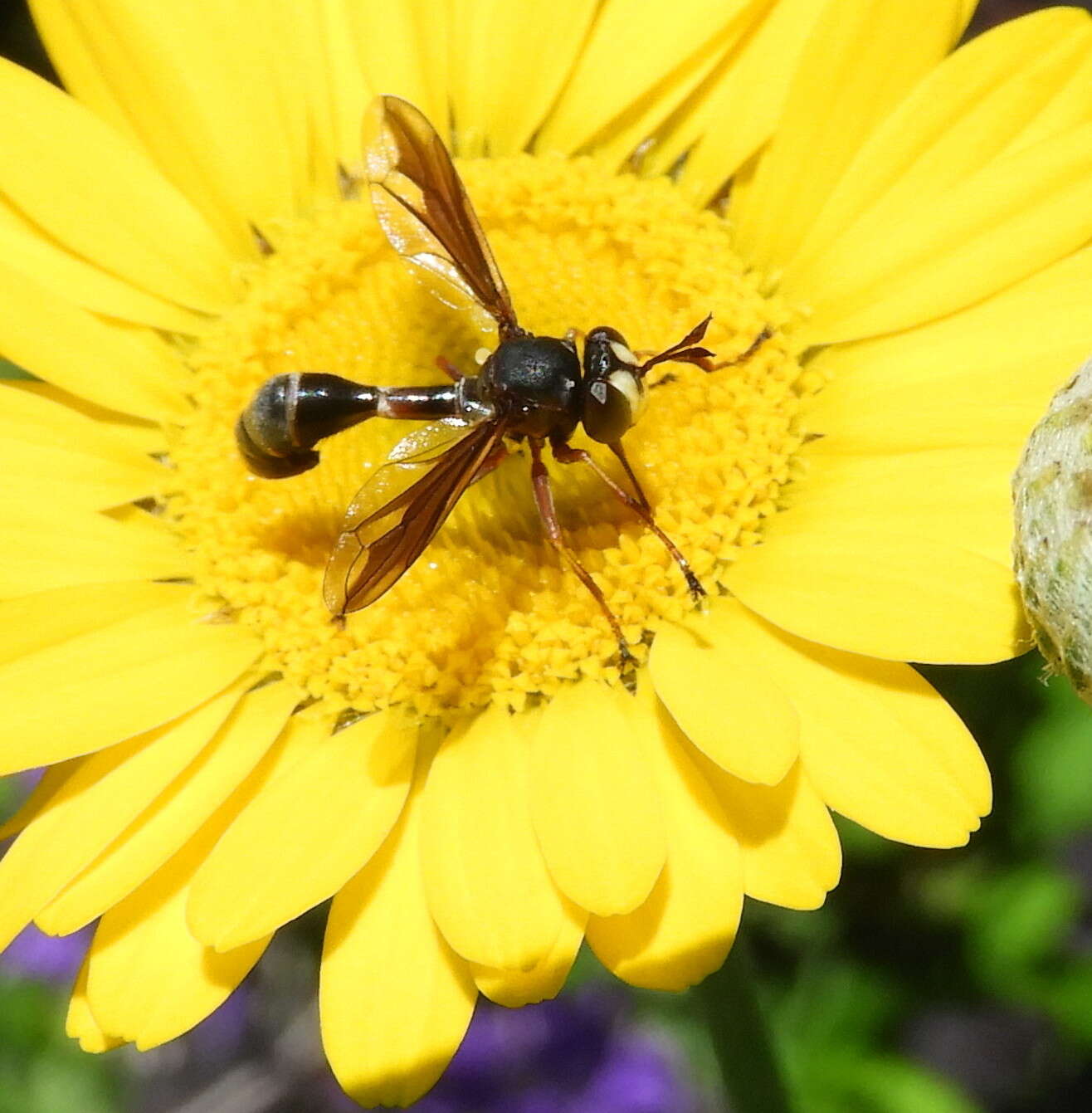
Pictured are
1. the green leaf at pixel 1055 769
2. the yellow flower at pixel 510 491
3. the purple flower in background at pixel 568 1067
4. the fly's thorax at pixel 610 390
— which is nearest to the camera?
the yellow flower at pixel 510 491

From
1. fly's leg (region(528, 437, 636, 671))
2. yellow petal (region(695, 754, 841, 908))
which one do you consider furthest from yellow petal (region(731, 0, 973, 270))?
yellow petal (region(695, 754, 841, 908))

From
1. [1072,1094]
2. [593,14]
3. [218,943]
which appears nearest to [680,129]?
[593,14]

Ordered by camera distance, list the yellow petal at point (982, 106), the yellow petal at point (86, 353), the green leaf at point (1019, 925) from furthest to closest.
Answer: the green leaf at point (1019, 925) < the yellow petal at point (86, 353) < the yellow petal at point (982, 106)

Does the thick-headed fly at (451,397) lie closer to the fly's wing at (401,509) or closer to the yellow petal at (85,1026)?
the fly's wing at (401,509)

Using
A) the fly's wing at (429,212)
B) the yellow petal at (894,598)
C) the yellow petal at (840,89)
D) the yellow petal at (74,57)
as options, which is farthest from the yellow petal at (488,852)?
the yellow petal at (74,57)

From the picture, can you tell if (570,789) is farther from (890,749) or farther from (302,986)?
(302,986)

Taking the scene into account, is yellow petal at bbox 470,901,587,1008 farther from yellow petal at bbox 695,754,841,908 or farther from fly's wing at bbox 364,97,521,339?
fly's wing at bbox 364,97,521,339

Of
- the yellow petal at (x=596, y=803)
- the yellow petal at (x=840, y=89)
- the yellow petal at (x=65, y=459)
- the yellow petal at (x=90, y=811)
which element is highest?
the yellow petal at (x=65, y=459)
